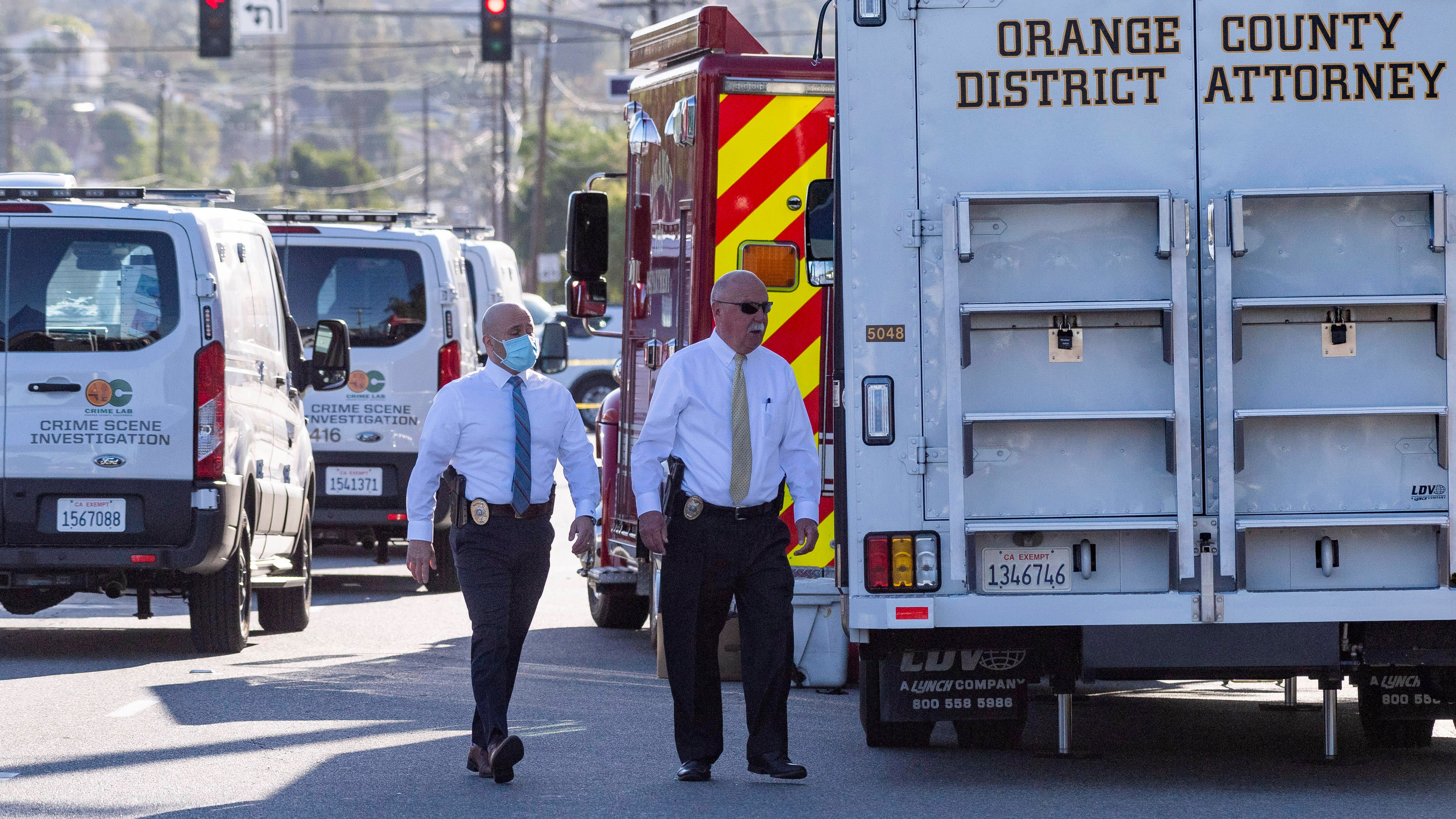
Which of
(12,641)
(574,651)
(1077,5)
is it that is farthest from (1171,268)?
(12,641)

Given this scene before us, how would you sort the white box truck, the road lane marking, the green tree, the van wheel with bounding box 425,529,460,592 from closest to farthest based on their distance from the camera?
the white box truck < the road lane marking < the van wheel with bounding box 425,529,460,592 < the green tree

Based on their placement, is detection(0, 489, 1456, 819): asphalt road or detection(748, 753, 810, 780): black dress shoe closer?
detection(0, 489, 1456, 819): asphalt road

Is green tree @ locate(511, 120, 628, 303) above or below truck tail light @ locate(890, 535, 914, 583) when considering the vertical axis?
above

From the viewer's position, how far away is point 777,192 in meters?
10.7

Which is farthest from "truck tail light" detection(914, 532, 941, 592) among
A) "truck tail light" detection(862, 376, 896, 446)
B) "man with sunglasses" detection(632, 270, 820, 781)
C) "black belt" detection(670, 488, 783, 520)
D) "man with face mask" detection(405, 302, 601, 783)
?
"man with face mask" detection(405, 302, 601, 783)

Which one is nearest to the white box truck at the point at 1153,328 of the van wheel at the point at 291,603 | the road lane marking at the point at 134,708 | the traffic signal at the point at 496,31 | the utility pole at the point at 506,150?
the road lane marking at the point at 134,708

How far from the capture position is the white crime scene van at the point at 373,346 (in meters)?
15.3

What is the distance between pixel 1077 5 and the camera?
24.9 feet

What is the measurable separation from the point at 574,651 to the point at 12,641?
308 cm

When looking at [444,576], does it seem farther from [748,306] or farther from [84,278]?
[748,306]

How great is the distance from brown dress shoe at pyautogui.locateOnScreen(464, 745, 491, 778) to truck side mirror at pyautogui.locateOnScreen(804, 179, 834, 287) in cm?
230

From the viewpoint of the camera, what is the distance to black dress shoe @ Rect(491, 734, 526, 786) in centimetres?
794

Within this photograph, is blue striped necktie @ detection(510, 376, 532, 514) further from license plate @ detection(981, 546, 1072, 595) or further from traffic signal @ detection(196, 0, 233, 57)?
traffic signal @ detection(196, 0, 233, 57)

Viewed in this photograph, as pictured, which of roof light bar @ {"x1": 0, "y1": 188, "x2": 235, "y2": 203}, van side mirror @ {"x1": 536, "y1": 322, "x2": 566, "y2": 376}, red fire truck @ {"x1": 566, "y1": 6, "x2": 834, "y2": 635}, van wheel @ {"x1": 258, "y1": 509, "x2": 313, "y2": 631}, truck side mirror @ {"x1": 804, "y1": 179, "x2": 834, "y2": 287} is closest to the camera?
truck side mirror @ {"x1": 804, "y1": 179, "x2": 834, "y2": 287}
